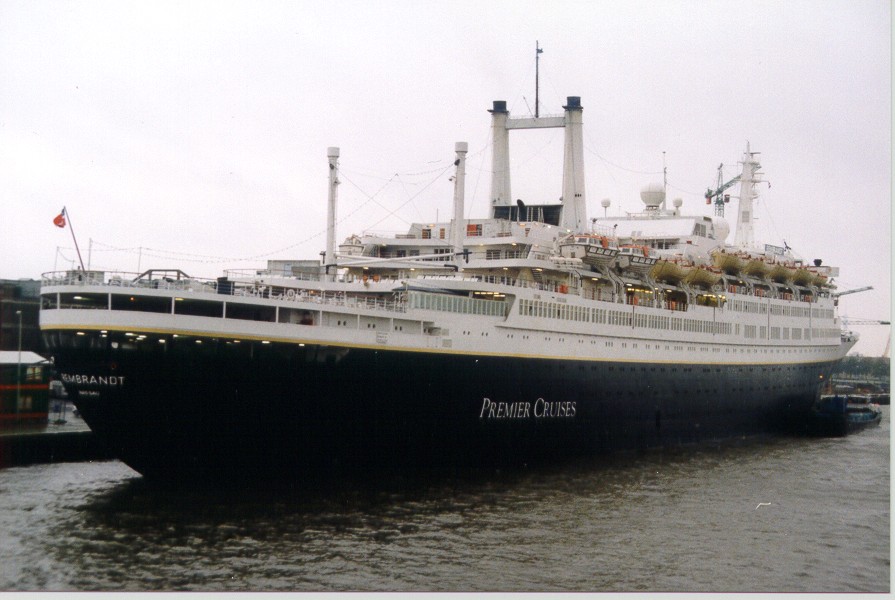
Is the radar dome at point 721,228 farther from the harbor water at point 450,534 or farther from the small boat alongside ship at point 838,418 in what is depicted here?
the harbor water at point 450,534

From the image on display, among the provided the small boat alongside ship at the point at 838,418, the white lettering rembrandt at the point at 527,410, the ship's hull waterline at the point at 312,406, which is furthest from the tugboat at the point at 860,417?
the ship's hull waterline at the point at 312,406

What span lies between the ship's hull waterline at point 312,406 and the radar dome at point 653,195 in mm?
17403

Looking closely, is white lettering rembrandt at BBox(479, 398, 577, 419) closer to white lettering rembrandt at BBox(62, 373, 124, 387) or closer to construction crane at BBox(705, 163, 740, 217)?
white lettering rembrandt at BBox(62, 373, 124, 387)

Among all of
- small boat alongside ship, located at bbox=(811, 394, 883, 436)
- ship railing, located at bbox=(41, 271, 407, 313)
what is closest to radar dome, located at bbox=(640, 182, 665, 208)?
small boat alongside ship, located at bbox=(811, 394, 883, 436)

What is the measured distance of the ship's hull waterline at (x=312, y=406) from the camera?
26844 mm

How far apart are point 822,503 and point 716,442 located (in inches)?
555

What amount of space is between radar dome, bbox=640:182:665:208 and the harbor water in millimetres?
20709

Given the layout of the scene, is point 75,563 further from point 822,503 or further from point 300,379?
point 822,503

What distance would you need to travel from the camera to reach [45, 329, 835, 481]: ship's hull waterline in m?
26.8

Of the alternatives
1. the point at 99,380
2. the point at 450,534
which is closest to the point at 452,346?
the point at 450,534

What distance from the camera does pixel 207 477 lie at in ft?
89.9

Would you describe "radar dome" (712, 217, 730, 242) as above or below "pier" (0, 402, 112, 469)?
above

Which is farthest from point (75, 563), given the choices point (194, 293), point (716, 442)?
point (716, 442)

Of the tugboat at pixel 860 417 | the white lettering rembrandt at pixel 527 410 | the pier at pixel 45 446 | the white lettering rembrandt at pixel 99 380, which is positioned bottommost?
the tugboat at pixel 860 417
